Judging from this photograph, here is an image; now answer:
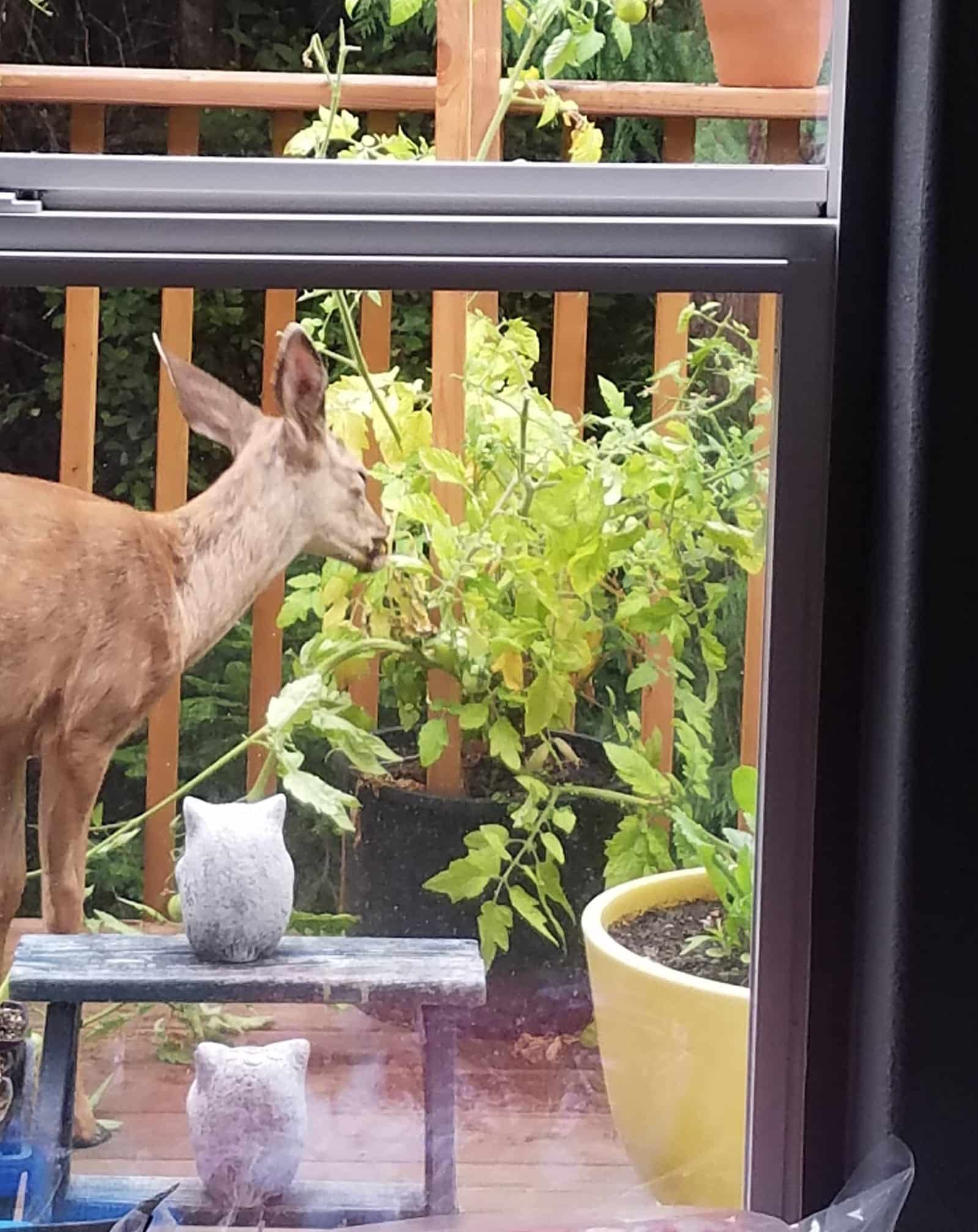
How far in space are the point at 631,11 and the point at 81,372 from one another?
1.79 ft

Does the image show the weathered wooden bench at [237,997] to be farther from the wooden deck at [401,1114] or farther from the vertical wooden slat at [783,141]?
the vertical wooden slat at [783,141]

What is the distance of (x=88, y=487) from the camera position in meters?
1.17

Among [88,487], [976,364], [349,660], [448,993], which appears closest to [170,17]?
[88,487]

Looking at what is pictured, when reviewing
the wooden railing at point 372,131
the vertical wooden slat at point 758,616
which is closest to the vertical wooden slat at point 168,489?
the wooden railing at point 372,131

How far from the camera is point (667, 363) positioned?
3.96 feet

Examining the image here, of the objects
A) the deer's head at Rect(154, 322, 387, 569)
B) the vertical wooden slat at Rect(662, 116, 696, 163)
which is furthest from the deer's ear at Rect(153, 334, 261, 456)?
the vertical wooden slat at Rect(662, 116, 696, 163)

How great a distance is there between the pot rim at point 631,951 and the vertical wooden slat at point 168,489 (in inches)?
14.3

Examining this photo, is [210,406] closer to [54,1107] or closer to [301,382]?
[301,382]

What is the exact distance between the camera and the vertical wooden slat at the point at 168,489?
1.16m

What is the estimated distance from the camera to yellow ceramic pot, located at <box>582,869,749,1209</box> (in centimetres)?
121

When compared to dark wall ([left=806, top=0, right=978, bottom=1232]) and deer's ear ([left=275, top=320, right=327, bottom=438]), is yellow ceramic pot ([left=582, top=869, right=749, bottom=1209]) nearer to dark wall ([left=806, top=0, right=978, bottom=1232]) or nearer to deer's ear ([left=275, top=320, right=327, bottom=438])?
dark wall ([left=806, top=0, right=978, bottom=1232])

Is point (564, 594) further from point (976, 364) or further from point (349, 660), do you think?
point (976, 364)

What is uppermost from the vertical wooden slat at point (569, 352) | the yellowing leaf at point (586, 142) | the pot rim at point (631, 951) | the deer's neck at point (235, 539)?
the yellowing leaf at point (586, 142)

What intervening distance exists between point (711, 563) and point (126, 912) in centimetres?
58
